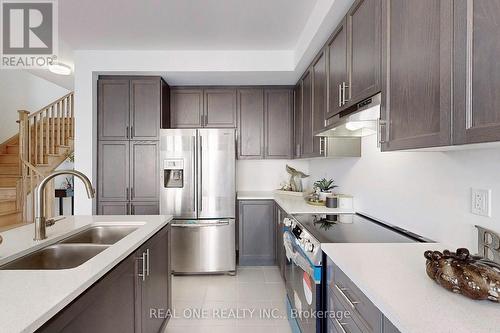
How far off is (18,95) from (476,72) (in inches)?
306

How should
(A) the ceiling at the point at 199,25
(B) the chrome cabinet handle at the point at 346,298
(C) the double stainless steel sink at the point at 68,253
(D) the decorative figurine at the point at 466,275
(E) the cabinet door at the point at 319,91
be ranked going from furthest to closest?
(E) the cabinet door at the point at 319,91 < (A) the ceiling at the point at 199,25 < (C) the double stainless steel sink at the point at 68,253 < (B) the chrome cabinet handle at the point at 346,298 < (D) the decorative figurine at the point at 466,275

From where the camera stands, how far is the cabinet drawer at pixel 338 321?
3.70 ft

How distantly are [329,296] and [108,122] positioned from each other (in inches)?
123

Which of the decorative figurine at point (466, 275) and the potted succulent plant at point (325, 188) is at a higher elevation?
the potted succulent plant at point (325, 188)

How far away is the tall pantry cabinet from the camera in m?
3.33

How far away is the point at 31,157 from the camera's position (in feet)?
16.5

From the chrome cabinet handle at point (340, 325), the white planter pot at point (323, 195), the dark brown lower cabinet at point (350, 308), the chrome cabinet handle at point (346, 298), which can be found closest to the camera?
the dark brown lower cabinet at point (350, 308)

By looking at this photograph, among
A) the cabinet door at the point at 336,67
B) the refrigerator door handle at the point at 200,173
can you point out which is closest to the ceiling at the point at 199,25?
the cabinet door at the point at 336,67

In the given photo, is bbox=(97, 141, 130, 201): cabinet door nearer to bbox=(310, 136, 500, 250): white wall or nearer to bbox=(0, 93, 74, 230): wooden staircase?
bbox=(0, 93, 74, 230): wooden staircase

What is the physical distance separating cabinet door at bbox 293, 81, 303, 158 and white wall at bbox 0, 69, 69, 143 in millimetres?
5514

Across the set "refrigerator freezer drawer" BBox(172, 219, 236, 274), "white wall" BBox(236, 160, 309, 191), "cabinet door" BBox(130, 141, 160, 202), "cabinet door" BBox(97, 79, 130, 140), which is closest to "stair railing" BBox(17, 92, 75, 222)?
"cabinet door" BBox(97, 79, 130, 140)

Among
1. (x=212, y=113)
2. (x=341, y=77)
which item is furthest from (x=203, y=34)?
(x=341, y=77)

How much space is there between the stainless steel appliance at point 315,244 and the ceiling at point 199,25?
151 centimetres

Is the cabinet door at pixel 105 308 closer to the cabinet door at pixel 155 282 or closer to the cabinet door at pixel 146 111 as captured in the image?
the cabinet door at pixel 155 282
